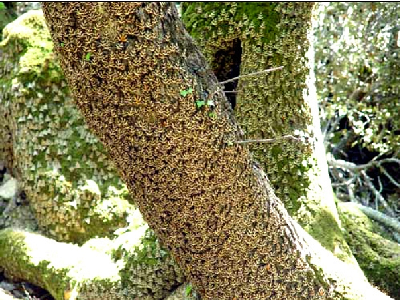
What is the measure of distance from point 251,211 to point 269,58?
1.43 m

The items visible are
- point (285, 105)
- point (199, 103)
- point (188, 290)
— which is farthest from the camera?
point (285, 105)

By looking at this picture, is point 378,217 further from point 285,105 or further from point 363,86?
point 363,86

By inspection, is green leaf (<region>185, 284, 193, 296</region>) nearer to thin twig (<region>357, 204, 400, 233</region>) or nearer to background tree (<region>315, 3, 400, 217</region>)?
thin twig (<region>357, 204, 400, 233</region>)

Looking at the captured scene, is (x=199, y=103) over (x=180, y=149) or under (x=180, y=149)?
over

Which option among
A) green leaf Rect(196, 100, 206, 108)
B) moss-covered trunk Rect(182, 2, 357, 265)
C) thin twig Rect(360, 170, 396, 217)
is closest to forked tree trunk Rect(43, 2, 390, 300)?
green leaf Rect(196, 100, 206, 108)

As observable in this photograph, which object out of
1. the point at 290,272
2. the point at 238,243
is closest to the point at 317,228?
the point at 290,272

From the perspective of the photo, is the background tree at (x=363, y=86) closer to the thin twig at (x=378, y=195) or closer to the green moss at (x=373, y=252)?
the thin twig at (x=378, y=195)

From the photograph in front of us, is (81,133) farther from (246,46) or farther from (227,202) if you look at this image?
(227,202)

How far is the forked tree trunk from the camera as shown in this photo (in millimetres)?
2330

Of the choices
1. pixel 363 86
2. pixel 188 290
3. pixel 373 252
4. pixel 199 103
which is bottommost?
pixel 373 252

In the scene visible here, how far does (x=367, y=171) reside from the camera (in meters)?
7.64

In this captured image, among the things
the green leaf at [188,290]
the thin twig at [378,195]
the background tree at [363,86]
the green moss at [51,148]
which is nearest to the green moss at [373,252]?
the green leaf at [188,290]

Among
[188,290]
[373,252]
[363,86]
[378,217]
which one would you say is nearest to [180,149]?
[188,290]

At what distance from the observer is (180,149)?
251 centimetres
